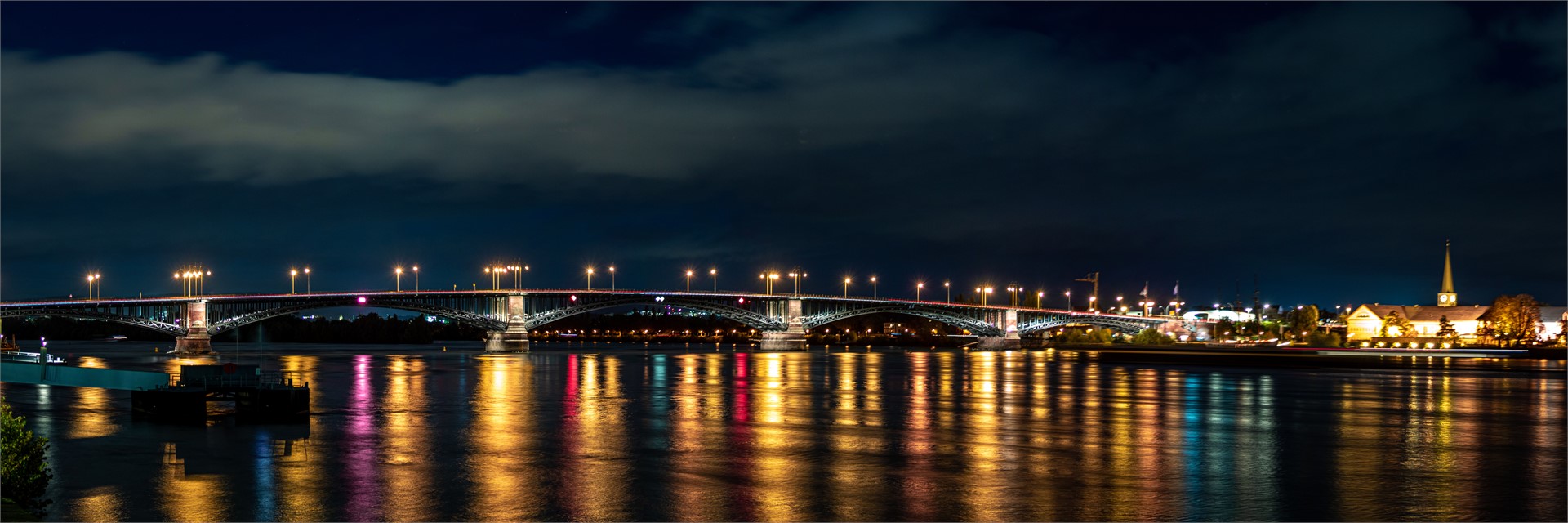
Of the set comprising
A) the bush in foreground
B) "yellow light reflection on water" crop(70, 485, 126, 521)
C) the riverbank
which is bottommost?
the riverbank

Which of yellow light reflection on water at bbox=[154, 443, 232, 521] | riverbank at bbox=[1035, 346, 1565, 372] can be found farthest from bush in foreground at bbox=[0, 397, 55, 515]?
riverbank at bbox=[1035, 346, 1565, 372]

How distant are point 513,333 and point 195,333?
4598cm

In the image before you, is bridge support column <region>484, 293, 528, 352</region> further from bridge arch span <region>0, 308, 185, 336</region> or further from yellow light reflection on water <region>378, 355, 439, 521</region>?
yellow light reflection on water <region>378, 355, 439, 521</region>

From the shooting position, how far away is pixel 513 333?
609 ft

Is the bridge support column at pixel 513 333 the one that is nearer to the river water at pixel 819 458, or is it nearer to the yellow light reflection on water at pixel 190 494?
the river water at pixel 819 458

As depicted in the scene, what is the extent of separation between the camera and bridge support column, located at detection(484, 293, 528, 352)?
182 meters

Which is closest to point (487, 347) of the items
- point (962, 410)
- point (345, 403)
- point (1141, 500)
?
point (345, 403)

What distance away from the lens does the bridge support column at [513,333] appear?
182375 millimetres

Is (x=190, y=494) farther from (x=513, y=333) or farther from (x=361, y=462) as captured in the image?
(x=513, y=333)

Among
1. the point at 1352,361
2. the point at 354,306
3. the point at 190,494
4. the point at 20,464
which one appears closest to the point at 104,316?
the point at 354,306

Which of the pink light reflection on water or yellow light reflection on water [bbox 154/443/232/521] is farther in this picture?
the pink light reflection on water

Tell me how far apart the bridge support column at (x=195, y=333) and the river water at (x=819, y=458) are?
401 feet

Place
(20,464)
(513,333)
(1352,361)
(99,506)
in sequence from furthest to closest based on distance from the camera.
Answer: (513,333), (1352,361), (99,506), (20,464)

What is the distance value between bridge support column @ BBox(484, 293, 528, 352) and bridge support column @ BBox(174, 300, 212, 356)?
40.8m
